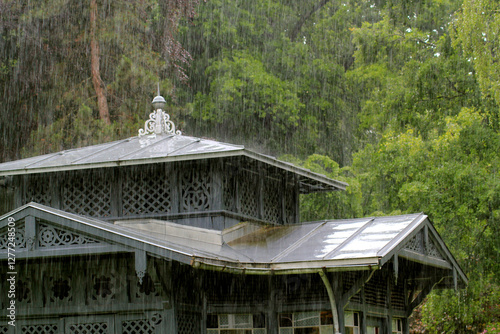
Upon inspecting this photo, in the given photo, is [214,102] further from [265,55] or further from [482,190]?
[482,190]

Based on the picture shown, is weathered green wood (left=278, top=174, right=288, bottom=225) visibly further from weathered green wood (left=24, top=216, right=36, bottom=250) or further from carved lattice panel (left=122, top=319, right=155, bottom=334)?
weathered green wood (left=24, top=216, right=36, bottom=250)

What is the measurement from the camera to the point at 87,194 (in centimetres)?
1216

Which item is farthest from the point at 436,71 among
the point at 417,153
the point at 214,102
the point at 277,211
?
the point at 214,102

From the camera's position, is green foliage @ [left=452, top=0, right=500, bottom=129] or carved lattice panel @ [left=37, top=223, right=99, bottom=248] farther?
green foliage @ [left=452, top=0, right=500, bottom=129]

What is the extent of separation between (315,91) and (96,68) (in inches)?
466

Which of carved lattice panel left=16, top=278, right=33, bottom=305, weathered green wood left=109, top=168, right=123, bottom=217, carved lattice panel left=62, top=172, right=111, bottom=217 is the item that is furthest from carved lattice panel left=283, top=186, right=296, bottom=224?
carved lattice panel left=16, top=278, right=33, bottom=305

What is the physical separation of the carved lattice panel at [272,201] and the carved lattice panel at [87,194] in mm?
2966

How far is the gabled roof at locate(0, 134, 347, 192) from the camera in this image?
11.2 metres

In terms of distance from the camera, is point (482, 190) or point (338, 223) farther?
point (482, 190)

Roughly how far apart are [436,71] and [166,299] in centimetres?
1364

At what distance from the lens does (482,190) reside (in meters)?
17.9

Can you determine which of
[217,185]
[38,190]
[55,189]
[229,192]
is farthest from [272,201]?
[38,190]

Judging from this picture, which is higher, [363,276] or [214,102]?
[214,102]

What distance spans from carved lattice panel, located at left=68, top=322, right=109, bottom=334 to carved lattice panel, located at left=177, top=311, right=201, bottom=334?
108 centimetres
